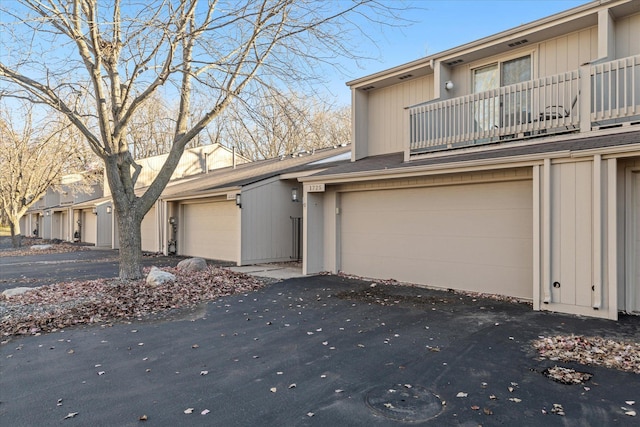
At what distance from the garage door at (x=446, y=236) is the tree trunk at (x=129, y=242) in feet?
15.8

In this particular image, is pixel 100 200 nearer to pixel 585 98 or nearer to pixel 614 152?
pixel 585 98

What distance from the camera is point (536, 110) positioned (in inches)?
285

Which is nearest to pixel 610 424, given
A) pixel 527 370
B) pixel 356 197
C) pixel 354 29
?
pixel 527 370

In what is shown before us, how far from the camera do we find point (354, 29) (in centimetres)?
656

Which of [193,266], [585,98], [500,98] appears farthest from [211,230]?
[585,98]

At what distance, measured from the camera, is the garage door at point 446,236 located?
6867 mm

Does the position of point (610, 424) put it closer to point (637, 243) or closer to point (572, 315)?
point (572, 315)

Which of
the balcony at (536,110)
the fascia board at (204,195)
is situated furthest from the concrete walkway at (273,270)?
the balcony at (536,110)

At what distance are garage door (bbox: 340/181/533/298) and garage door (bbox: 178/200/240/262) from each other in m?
4.44

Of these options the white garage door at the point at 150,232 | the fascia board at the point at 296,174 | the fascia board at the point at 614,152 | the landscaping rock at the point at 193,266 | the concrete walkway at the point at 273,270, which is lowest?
the concrete walkway at the point at 273,270

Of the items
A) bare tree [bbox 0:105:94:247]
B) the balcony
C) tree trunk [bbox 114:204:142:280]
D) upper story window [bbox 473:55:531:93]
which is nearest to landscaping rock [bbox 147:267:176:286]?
tree trunk [bbox 114:204:142:280]

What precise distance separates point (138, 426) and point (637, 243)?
22.1ft

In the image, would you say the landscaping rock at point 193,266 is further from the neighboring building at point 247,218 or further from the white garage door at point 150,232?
the white garage door at point 150,232

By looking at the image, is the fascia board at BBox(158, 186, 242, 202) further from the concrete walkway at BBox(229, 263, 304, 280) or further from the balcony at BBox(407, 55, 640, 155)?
the balcony at BBox(407, 55, 640, 155)
